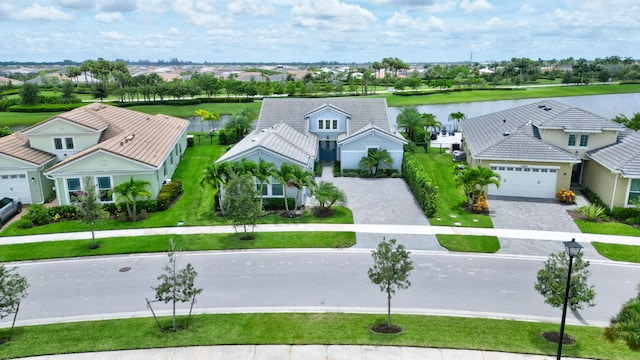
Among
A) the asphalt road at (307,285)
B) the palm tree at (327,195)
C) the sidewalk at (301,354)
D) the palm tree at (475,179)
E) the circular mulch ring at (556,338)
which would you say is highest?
the palm tree at (475,179)

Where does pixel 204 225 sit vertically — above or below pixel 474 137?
below

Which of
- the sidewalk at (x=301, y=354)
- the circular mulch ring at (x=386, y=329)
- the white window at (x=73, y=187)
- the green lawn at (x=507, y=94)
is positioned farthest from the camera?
the green lawn at (x=507, y=94)

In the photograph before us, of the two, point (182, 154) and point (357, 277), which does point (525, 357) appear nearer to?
point (357, 277)

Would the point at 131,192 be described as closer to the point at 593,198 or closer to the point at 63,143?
the point at 63,143

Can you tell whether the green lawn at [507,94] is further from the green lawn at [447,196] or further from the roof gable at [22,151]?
the roof gable at [22,151]

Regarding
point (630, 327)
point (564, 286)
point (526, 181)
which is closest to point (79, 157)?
point (564, 286)

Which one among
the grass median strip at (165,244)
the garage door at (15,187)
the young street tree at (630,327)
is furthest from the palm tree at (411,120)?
the young street tree at (630,327)

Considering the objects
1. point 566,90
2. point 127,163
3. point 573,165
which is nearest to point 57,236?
point 127,163
